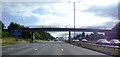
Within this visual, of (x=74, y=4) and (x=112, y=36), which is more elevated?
(x=74, y=4)

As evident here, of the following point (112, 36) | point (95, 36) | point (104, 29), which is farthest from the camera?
point (95, 36)

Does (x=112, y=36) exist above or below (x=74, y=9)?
below

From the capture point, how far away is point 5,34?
109188mm

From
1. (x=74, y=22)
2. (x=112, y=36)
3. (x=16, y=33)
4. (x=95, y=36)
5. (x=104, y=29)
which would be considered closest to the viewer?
(x=16, y=33)

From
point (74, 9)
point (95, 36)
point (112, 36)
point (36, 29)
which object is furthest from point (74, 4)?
point (95, 36)

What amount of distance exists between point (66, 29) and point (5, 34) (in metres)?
23.6

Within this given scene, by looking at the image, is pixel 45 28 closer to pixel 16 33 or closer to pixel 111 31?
pixel 111 31

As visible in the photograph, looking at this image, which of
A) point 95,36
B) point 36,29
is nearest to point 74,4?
point 36,29

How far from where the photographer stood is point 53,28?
343 feet

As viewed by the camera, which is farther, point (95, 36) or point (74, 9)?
point (95, 36)

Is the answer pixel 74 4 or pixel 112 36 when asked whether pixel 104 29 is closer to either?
pixel 112 36

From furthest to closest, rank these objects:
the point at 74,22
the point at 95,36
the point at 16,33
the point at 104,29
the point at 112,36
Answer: the point at 95,36
the point at 112,36
the point at 104,29
the point at 74,22
the point at 16,33

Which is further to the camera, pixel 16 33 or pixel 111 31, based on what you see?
→ pixel 111 31

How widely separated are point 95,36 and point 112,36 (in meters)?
39.4
